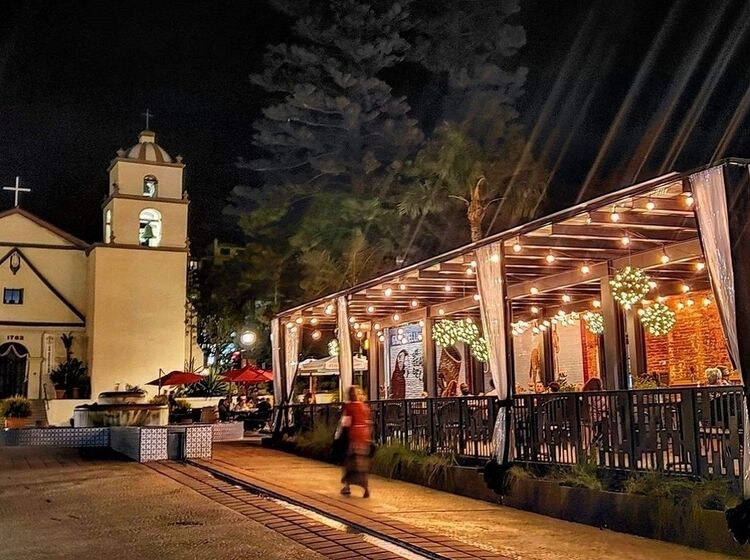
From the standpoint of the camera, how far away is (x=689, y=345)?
51.5 ft

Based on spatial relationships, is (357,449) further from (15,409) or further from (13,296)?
(13,296)

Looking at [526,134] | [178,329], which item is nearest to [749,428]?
[526,134]

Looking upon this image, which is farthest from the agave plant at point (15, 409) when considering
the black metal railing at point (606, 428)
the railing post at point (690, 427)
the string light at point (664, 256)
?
the railing post at point (690, 427)

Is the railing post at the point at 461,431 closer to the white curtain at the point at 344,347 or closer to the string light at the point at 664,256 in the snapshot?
the string light at the point at 664,256

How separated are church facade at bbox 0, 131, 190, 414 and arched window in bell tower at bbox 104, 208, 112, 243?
1.6 inches

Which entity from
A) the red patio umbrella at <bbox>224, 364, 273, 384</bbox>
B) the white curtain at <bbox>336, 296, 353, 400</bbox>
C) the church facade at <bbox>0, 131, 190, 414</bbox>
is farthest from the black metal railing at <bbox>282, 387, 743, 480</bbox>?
the church facade at <bbox>0, 131, 190, 414</bbox>

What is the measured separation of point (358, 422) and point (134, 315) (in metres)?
23.7

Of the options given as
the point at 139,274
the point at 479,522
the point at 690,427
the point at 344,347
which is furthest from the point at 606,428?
the point at 139,274

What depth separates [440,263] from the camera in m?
14.3

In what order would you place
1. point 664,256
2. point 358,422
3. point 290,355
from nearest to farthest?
point 358,422 < point 664,256 < point 290,355

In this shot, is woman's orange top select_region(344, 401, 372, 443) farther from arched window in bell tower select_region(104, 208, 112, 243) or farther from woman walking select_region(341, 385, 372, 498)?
arched window in bell tower select_region(104, 208, 112, 243)

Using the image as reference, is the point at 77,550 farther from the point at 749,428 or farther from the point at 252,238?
the point at 252,238

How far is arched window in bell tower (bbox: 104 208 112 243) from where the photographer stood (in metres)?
34.0

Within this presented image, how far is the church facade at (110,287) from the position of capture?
32844 millimetres
